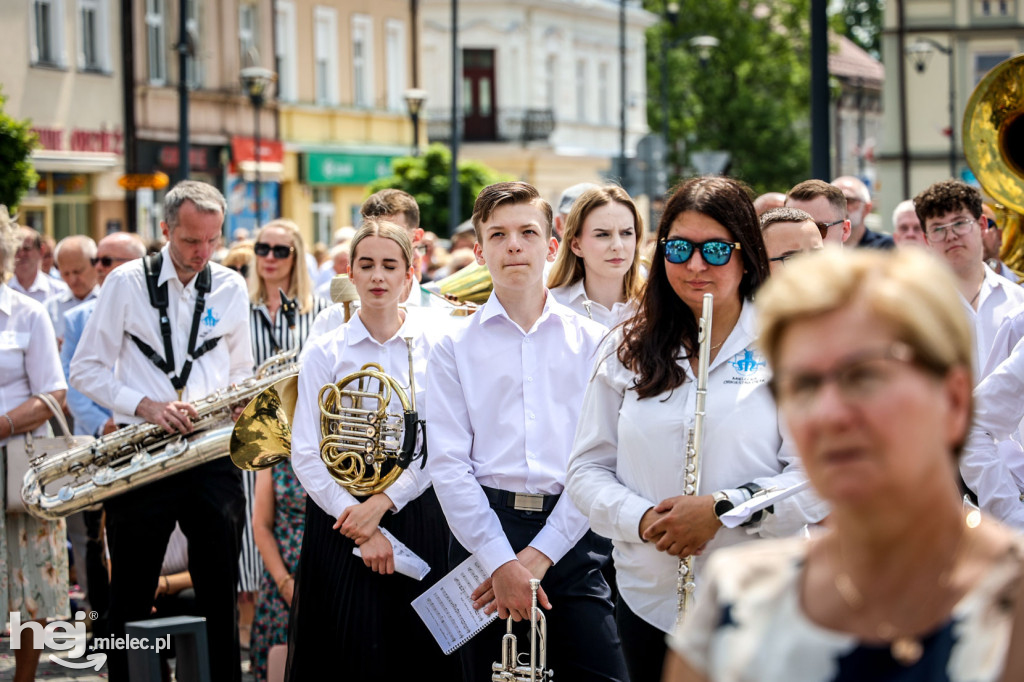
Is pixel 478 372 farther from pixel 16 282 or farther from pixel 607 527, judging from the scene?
pixel 16 282

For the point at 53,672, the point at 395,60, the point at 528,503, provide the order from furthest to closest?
the point at 395,60, the point at 53,672, the point at 528,503

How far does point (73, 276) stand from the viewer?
10570 mm

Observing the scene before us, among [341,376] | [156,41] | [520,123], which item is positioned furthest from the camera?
[520,123]

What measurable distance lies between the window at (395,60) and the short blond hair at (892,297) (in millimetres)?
39605

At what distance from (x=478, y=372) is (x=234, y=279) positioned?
2527mm

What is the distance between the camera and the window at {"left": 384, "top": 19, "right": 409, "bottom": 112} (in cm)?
4103

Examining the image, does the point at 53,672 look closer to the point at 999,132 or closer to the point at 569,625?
the point at 569,625

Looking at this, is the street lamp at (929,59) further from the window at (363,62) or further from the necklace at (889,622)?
Result: the necklace at (889,622)

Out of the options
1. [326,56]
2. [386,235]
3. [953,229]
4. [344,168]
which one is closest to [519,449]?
[386,235]

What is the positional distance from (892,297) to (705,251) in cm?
230

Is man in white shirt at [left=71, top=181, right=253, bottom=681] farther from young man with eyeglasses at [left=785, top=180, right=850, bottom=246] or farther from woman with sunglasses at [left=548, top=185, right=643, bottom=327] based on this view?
young man with eyeglasses at [left=785, top=180, right=850, bottom=246]

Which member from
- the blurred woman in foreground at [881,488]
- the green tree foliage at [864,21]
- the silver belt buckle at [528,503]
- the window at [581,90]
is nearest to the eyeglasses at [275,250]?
the silver belt buckle at [528,503]

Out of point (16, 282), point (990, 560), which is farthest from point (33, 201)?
point (990, 560)

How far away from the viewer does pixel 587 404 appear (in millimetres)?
4340
